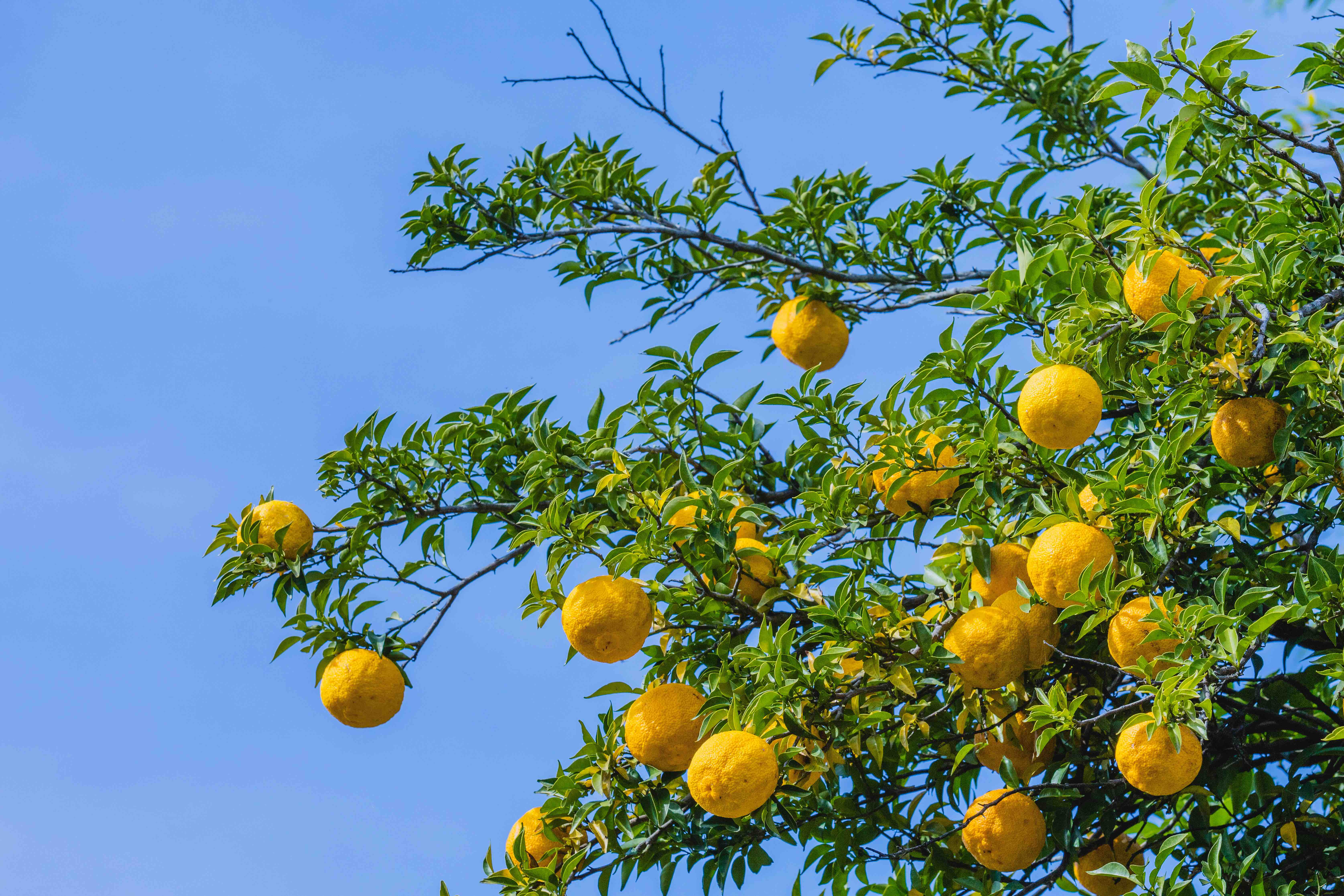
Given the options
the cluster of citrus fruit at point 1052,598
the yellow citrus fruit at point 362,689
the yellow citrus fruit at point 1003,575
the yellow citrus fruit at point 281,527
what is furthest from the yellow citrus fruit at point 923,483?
the yellow citrus fruit at point 281,527

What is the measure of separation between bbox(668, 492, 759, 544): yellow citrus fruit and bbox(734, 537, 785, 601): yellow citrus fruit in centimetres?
6

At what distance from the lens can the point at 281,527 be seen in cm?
384

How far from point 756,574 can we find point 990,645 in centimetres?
73

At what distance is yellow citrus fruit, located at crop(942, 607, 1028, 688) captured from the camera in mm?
2699

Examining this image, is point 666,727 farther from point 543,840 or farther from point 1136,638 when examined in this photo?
point 1136,638

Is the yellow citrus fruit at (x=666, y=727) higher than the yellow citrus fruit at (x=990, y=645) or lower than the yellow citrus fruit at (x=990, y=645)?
higher

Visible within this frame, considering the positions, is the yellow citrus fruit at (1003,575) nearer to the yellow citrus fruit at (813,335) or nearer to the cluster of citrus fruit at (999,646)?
the cluster of citrus fruit at (999,646)

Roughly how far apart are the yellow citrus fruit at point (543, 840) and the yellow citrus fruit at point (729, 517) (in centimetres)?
95

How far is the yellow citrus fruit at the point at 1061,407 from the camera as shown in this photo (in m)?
2.56

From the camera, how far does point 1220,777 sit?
306cm

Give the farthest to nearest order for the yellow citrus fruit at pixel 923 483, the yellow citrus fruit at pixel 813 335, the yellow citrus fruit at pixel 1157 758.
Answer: the yellow citrus fruit at pixel 813 335 < the yellow citrus fruit at pixel 923 483 < the yellow citrus fruit at pixel 1157 758

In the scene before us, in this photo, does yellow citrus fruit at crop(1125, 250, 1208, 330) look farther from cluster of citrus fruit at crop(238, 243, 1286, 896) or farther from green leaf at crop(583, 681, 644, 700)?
green leaf at crop(583, 681, 644, 700)

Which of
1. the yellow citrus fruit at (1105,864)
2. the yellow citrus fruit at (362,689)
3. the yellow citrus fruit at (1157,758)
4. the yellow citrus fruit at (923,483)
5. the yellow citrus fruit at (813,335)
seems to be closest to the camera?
the yellow citrus fruit at (1157,758)

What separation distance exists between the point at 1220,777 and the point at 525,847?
1976 millimetres
